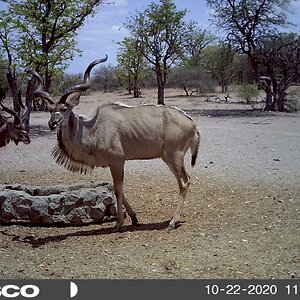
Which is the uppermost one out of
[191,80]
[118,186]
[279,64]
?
[279,64]

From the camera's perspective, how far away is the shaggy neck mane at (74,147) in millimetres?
5180

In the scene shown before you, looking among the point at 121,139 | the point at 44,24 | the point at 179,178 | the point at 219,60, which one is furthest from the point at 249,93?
the point at 121,139

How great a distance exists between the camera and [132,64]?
56.4 feet

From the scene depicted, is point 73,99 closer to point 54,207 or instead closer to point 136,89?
point 54,207

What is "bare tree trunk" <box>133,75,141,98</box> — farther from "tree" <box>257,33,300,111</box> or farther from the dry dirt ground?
the dry dirt ground

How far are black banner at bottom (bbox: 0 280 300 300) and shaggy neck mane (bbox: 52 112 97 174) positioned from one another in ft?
5.96

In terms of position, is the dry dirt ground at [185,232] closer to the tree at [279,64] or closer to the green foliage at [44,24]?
the green foliage at [44,24]

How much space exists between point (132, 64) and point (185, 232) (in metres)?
12.9

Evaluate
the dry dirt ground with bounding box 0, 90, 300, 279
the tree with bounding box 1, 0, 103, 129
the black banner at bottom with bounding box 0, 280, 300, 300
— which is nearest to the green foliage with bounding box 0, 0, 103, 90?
the tree with bounding box 1, 0, 103, 129

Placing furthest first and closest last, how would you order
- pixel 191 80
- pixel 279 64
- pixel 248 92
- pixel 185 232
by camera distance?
pixel 248 92 → pixel 191 80 → pixel 279 64 → pixel 185 232

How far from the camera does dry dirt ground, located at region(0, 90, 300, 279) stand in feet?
13.1

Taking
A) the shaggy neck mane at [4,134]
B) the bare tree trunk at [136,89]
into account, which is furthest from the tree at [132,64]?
the shaggy neck mane at [4,134]

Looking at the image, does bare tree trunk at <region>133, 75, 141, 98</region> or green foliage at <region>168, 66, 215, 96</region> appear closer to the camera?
bare tree trunk at <region>133, 75, 141, 98</region>

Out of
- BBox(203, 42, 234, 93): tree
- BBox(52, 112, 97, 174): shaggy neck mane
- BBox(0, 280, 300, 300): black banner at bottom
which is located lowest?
BBox(0, 280, 300, 300): black banner at bottom
